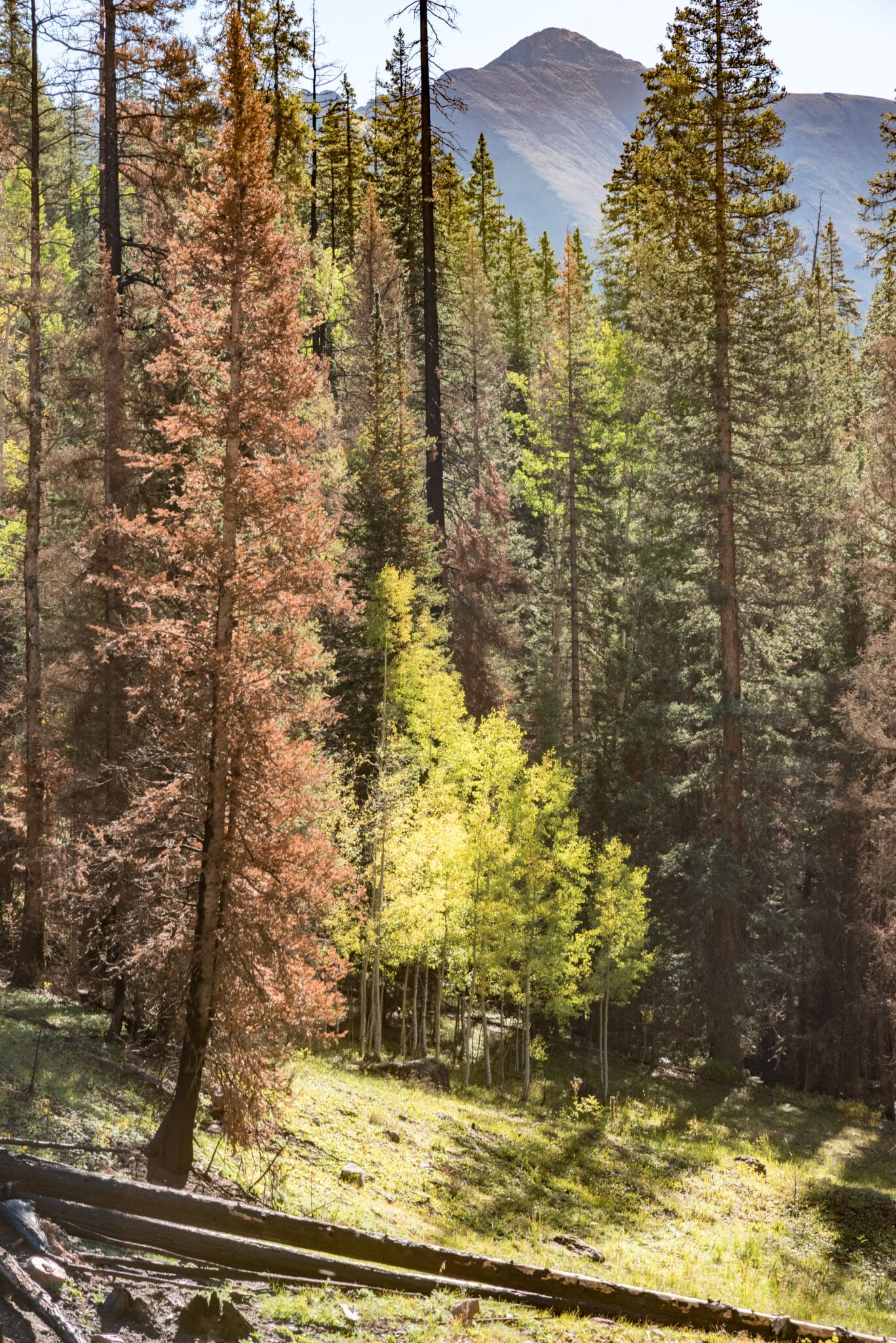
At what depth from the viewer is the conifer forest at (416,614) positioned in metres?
12.1

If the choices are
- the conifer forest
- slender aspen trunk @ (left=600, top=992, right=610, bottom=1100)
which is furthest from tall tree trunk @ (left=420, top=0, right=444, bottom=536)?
slender aspen trunk @ (left=600, top=992, right=610, bottom=1100)

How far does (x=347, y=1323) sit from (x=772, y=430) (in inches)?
1126

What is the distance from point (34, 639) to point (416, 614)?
12.4m

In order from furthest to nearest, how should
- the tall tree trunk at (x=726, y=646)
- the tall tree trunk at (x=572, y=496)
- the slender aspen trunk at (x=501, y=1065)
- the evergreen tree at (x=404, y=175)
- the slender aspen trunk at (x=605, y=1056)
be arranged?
the tall tree trunk at (x=572, y=496) → the evergreen tree at (x=404, y=175) → the tall tree trunk at (x=726, y=646) → the slender aspen trunk at (x=605, y=1056) → the slender aspen trunk at (x=501, y=1065)

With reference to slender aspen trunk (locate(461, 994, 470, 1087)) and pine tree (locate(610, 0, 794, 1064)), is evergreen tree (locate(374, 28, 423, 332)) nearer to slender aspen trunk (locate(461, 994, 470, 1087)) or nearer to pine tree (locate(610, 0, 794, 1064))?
pine tree (locate(610, 0, 794, 1064))

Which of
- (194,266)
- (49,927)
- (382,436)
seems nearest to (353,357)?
(382,436)

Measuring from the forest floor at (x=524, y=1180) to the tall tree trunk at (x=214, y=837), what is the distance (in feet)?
2.08

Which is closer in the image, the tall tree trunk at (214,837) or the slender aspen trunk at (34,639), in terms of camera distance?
the tall tree trunk at (214,837)

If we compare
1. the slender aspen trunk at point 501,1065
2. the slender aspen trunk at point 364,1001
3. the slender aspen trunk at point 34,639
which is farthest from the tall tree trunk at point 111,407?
the slender aspen trunk at point 501,1065

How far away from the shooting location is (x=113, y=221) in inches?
760

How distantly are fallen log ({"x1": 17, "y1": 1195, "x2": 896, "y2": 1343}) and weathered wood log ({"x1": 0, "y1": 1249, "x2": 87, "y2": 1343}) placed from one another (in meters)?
1.23

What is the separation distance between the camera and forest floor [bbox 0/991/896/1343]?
32.5 feet

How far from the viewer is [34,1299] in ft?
20.8

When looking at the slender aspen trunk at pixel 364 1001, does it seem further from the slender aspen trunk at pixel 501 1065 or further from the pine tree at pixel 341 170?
the pine tree at pixel 341 170
